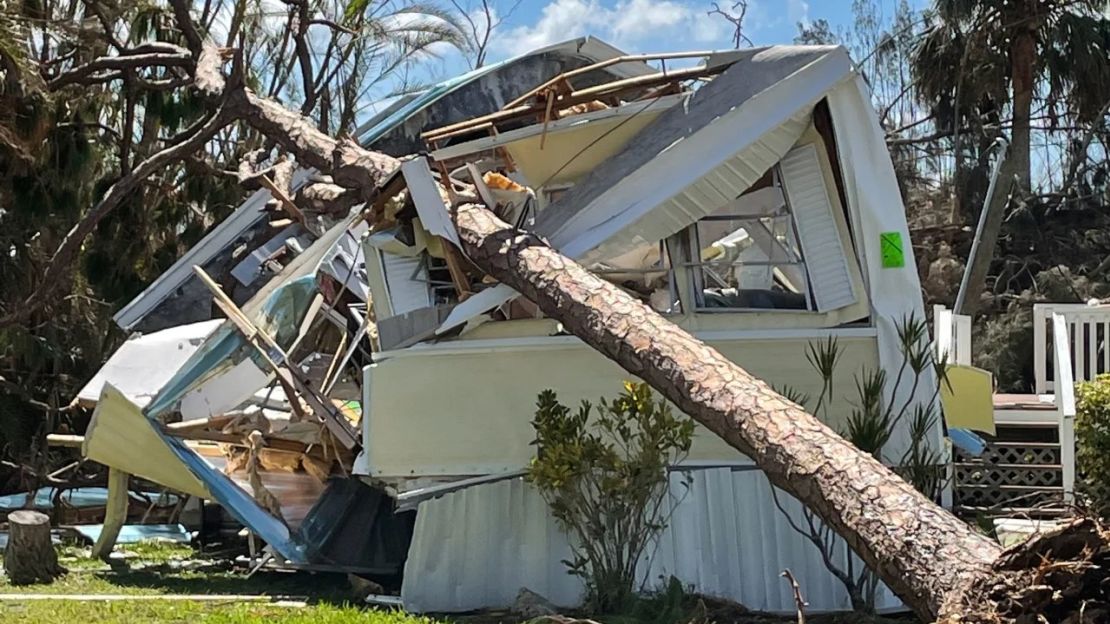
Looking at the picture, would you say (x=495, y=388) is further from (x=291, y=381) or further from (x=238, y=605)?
(x=238, y=605)

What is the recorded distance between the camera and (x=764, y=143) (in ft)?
29.1

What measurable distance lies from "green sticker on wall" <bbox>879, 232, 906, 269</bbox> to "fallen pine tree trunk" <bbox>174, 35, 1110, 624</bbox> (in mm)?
2198

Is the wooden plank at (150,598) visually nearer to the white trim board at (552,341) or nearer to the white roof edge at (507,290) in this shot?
the white trim board at (552,341)

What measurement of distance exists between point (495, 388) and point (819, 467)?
11.6 ft

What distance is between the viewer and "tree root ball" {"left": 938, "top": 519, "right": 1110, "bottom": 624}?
14.6 ft

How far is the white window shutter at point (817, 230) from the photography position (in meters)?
8.93

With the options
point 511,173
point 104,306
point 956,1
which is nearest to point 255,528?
point 511,173

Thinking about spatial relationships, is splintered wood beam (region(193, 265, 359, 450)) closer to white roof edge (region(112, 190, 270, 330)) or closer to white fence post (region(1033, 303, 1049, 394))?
white roof edge (region(112, 190, 270, 330))

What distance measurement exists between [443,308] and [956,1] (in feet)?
56.4

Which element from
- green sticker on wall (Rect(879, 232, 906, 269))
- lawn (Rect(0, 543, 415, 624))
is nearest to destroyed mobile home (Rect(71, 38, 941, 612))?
green sticker on wall (Rect(879, 232, 906, 269))

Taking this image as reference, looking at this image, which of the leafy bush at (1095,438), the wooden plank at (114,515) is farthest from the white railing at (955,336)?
the wooden plank at (114,515)

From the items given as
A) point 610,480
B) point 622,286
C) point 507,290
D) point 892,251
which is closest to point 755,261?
point 622,286

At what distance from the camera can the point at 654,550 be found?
866cm

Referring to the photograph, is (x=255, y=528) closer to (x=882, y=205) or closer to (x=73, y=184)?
(x=882, y=205)
